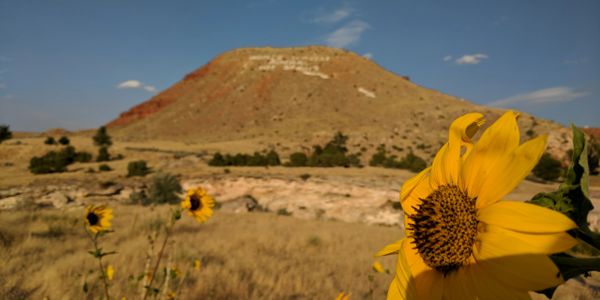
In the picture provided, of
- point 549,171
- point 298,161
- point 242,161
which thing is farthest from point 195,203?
point 549,171

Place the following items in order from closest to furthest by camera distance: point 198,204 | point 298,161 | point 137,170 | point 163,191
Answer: point 198,204 < point 163,191 < point 137,170 < point 298,161

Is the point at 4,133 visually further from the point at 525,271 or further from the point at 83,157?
the point at 525,271

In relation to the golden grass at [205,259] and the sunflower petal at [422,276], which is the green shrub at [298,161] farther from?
the sunflower petal at [422,276]

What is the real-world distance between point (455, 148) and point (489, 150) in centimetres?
12

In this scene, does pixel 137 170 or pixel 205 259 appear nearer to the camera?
pixel 205 259

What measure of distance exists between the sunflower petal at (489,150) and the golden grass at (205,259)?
2939mm

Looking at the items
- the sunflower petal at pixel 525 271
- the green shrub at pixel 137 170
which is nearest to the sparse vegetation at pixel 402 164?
A: the green shrub at pixel 137 170

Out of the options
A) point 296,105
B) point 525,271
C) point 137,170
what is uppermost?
point 296,105

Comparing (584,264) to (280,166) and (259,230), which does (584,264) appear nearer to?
(259,230)

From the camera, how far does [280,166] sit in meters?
23.3

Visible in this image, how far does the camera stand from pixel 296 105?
55625 mm

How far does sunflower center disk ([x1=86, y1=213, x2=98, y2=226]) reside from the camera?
10.2 ft

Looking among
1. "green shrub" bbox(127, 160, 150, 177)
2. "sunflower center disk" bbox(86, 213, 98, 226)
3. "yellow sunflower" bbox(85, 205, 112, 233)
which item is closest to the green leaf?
"yellow sunflower" bbox(85, 205, 112, 233)

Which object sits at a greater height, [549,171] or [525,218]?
[525,218]
